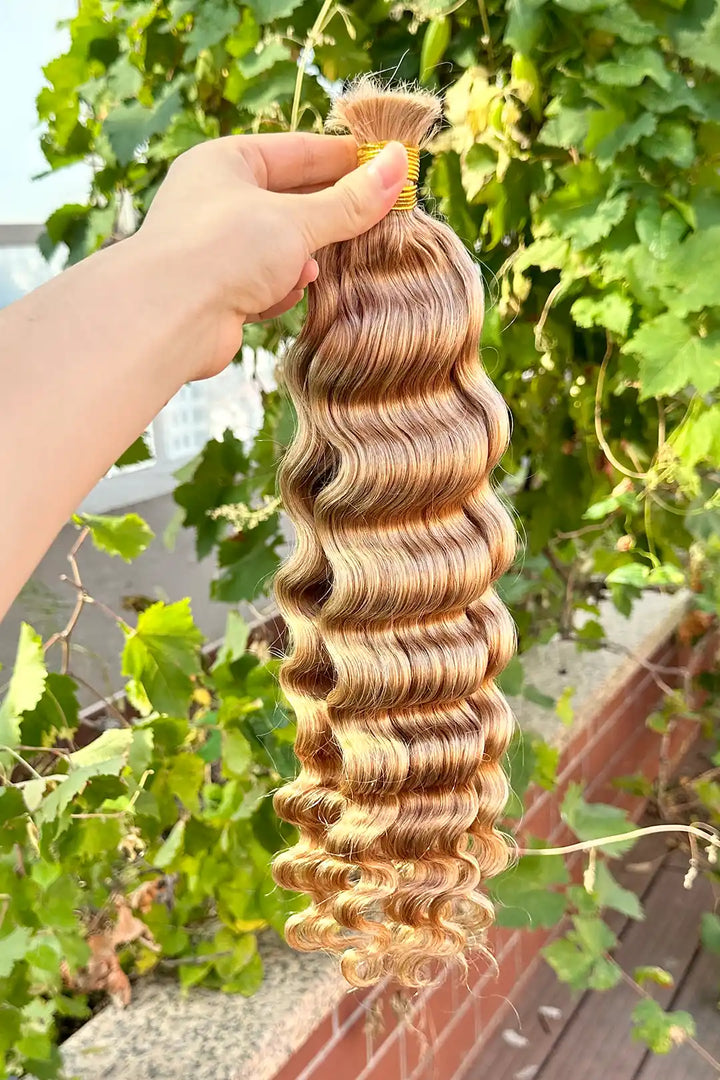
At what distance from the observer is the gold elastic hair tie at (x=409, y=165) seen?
716 mm

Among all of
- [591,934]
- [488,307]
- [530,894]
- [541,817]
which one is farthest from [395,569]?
[541,817]

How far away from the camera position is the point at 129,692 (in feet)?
3.75

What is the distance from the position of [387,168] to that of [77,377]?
0.31 m

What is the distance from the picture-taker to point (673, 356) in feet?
2.85

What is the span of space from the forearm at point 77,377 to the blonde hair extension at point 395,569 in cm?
16

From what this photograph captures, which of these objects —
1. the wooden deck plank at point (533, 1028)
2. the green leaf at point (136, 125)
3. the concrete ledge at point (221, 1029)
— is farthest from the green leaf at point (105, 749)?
the wooden deck plank at point (533, 1028)

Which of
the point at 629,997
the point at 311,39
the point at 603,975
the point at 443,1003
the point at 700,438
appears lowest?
the point at 629,997

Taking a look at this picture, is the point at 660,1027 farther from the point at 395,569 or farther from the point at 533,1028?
the point at 395,569

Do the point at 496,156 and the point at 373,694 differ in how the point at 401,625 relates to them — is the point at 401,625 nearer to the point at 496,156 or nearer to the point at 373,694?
the point at 373,694

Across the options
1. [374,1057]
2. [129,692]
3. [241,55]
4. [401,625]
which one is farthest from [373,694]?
[374,1057]

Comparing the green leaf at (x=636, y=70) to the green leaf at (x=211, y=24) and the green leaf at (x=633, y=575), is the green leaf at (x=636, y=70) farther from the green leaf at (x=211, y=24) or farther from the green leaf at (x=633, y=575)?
the green leaf at (x=633, y=575)

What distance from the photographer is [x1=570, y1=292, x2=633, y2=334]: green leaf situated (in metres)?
0.91

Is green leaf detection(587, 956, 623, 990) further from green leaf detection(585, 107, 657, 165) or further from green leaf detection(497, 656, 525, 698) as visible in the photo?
green leaf detection(585, 107, 657, 165)

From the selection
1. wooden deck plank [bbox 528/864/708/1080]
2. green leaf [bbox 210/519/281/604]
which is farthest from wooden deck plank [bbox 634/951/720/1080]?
green leaf [bbox 210/519/281/604]
